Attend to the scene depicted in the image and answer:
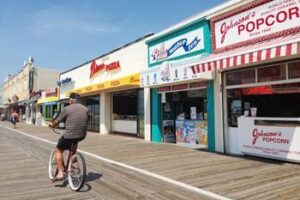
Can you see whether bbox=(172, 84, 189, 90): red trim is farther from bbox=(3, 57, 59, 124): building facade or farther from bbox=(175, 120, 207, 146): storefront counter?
bbox=(3, 57, 59, 124): building facade

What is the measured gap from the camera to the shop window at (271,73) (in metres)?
9.26

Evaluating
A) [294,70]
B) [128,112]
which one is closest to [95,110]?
[128,112]

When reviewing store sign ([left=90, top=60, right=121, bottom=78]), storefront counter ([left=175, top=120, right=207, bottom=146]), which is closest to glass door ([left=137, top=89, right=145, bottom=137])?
store sign ([left=90, top=60, right=121, bottom=78])

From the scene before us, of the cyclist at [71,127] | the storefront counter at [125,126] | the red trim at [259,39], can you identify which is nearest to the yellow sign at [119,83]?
the storefront counter at [125,126]

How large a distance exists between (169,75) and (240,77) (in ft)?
10.9

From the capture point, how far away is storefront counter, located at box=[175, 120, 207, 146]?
1282 cm

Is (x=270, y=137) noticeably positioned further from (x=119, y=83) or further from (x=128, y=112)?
(x=128, y=112)

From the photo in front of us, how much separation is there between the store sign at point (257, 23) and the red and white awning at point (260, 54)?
1.38ft

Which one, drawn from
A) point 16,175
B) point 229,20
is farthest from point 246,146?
point 16,175

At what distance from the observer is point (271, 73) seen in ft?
31.4

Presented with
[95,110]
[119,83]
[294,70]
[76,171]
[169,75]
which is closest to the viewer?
[76,171]

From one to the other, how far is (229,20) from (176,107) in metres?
4.90

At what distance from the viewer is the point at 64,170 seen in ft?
22.9

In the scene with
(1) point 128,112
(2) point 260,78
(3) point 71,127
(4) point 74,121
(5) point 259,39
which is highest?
(5) point 259,39
